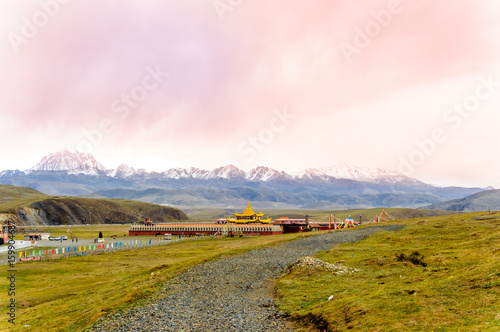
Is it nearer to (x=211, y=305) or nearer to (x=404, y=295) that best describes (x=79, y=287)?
(x=211, y=305)

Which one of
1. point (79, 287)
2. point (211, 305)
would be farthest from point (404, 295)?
point (79, 287)

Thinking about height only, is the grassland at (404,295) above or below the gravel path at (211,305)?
above

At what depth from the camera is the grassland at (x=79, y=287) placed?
27750mm

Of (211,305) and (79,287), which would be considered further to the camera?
(79,287)

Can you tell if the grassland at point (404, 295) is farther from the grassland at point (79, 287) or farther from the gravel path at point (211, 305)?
the grassland at point (79, 287)

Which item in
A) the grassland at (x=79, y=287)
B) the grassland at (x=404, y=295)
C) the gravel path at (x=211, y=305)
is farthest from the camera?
the grassland at (x=79, y=287)

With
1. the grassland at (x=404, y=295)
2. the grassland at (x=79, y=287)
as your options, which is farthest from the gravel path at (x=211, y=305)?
the grassland at (x=79, y=287)

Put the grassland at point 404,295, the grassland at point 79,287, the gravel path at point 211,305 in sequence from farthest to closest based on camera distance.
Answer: the grassland at point 79,287 < the gravel path at point 211,305 < the grassland at point 404,295

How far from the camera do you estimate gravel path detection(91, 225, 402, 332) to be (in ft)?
74.6

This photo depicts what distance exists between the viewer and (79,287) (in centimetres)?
4169

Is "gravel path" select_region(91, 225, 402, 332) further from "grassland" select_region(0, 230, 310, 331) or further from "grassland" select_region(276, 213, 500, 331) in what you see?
"grassland" select_region(0, 230, 310, 331)

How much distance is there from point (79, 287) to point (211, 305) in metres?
23.1

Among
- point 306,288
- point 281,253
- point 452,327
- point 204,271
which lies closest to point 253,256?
point 281,253

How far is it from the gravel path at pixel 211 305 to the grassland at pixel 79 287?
2325 mm
